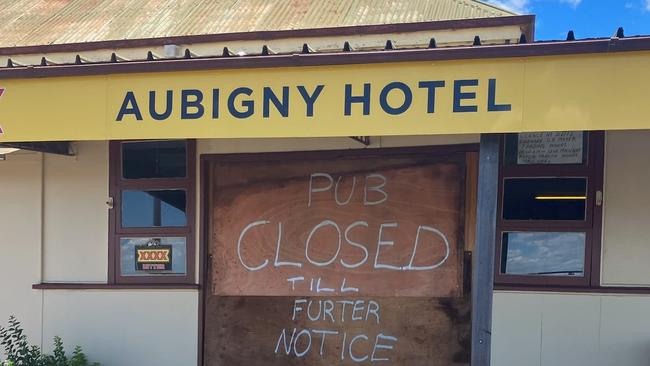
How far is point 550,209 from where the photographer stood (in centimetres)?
482

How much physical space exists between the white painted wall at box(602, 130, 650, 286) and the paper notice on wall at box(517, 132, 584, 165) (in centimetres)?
23

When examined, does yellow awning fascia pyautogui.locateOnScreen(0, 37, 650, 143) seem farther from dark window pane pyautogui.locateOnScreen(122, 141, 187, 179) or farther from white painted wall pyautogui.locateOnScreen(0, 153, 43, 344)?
white painted wall pyautogui.locateOnScreen(0, 153, 43, 344)

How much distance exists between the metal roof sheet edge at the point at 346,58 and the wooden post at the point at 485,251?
1.77 ft

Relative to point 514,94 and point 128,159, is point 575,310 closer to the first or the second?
point 514,94

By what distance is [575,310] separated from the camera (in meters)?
4.71

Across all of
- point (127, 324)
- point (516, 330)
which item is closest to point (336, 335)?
point (516, 330)

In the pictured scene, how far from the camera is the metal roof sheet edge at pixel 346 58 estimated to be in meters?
3.31

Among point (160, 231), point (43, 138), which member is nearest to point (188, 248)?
point (160, 231)

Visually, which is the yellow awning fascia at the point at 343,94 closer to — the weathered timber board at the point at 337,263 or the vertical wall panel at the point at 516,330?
the weathered timber board at the point at 337,263

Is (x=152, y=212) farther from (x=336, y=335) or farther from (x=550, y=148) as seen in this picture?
(x=550, y=148)

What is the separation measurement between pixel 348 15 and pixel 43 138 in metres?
3.39

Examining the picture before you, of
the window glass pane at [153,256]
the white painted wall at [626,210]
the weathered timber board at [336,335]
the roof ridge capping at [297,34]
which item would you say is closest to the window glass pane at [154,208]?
the window glass pane at [153,256]

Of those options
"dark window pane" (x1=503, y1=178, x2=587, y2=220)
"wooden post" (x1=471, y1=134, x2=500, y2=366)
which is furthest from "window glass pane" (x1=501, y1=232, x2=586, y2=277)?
"wooden post" (x1=471, y1=134, x2=500, y2=366)

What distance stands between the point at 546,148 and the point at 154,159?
3.47 meters
